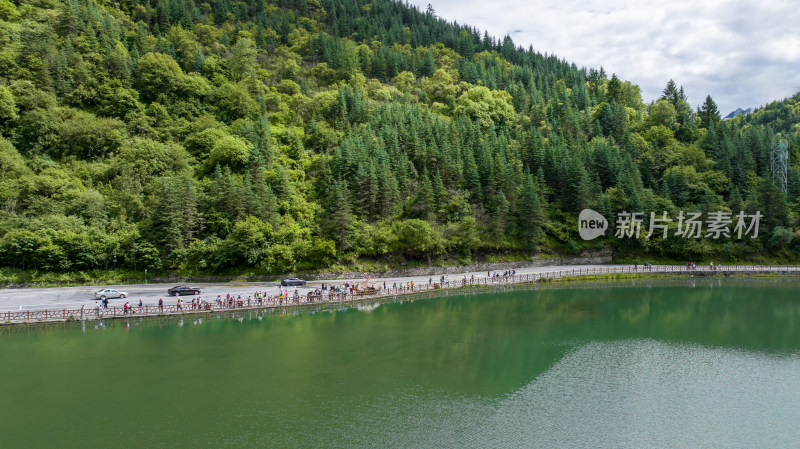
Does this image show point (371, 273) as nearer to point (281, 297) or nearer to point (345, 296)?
point (345, 296)

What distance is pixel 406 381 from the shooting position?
25.9 metres

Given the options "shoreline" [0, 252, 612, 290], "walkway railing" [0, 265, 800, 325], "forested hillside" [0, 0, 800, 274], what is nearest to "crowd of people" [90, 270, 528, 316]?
"walkway railing" [0, 265, 800, 325]

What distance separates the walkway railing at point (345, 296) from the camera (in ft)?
121

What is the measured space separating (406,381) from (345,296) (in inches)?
925

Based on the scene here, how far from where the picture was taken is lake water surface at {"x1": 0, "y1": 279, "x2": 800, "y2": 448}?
65.7 ft

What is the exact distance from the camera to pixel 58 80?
73625 mm

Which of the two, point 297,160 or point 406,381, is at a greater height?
point 297,160

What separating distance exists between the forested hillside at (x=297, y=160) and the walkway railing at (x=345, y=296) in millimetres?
5158

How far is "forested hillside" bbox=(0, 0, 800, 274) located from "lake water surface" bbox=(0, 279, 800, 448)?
18777mm

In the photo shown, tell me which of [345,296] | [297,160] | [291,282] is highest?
[297,160]

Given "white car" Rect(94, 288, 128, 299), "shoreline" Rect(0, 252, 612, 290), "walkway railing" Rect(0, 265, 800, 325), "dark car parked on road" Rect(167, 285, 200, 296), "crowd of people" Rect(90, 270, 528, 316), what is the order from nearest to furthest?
"walkway railing" Rect(0, 265, 800, 325) → "crowd of people" Rect(90, 270, 528, 316) → "white car" Rect(94, 288, 128, 299) → "dark car parked on road" Rect(167, 285, 200, 296) → "shoreline" Rect(0, 252, 612, 290)

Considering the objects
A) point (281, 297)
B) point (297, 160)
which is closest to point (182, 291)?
point (281, 297)

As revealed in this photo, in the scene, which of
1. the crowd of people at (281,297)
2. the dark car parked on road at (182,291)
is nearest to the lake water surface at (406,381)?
the crowd of people at (281,297)

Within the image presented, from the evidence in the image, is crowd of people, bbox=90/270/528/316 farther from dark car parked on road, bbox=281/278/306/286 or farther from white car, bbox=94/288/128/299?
white car, bbox=94/288/128/299
